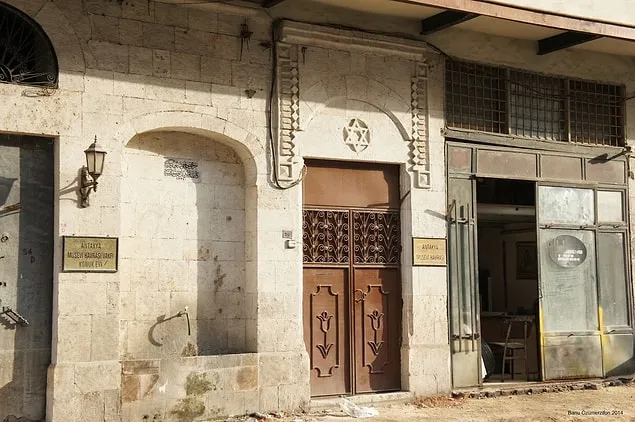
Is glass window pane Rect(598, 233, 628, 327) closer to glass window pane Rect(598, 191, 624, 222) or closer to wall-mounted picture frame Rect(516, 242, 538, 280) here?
glass window pane Rect(598, 191, 624, 222)

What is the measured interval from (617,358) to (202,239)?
6748 millimetres

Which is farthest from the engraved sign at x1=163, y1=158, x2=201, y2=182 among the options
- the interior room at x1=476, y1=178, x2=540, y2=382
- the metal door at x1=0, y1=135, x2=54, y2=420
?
the interior room at x1=476, y1=178, x2=540, y2=382

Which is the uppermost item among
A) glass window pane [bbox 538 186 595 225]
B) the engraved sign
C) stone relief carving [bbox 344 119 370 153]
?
stone relief carving [bbox 344 119 370 153]

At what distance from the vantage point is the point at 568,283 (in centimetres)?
1270

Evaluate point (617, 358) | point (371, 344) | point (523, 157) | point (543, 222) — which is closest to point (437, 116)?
point (523, 157)

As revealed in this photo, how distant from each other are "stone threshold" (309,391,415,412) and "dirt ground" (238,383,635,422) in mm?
83

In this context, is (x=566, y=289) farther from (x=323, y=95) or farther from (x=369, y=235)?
(x=323, y=95)

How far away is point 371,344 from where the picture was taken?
11172 mm

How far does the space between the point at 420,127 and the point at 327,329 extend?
117 inches

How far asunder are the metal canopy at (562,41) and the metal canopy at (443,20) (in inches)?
72.4

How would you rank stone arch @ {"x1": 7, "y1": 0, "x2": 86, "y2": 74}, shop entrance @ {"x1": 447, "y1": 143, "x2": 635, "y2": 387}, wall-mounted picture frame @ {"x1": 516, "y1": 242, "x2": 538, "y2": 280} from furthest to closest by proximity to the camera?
wall-mounted picture frame @ {"x1": 516, "y1": 242, "x2": 538, "y2": 280}
shop entrance @ {"x1": 447, "y1": 143, "x2": 635, "y2": 387}
stone arch @ {"x1": 7, "y1": 0, "x2": 86, "y2": 74}

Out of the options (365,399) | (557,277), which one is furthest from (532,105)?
(365,399)

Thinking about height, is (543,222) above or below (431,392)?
above

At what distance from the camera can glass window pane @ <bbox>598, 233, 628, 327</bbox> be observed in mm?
12969
